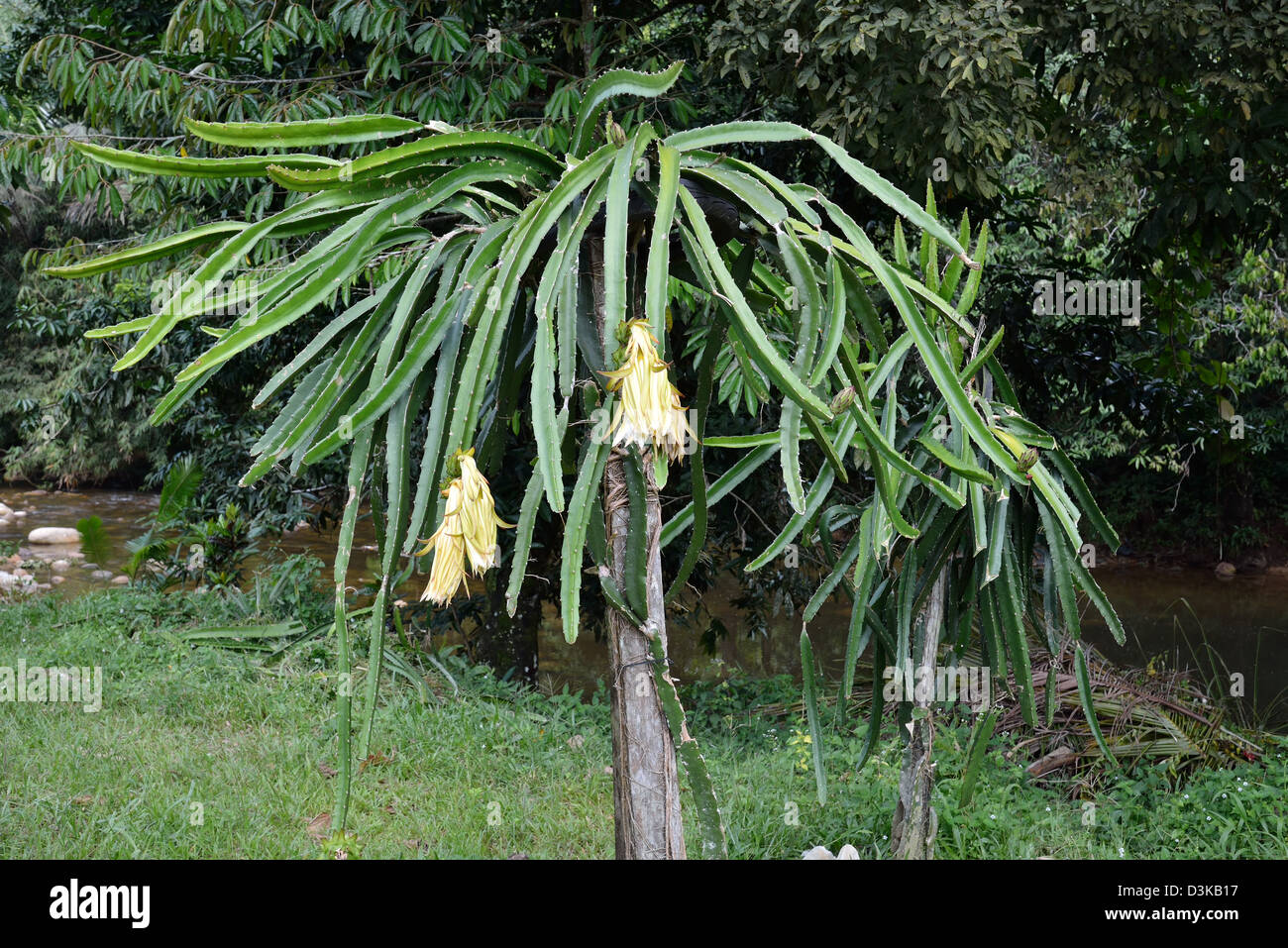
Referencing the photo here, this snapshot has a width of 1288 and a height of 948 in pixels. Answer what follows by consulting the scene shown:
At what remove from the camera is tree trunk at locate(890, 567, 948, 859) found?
3.12m

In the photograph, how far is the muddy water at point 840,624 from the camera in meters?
8.14

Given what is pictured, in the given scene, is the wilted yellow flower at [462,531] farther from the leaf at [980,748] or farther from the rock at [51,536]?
the rock at [51,536]

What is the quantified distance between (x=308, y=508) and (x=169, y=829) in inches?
122

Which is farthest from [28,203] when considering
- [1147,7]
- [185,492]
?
[1147,7]

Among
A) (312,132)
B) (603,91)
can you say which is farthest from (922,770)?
(312,132)

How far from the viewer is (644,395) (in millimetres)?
1664

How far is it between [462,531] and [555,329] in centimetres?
51

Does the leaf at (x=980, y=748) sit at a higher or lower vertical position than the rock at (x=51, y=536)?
lower

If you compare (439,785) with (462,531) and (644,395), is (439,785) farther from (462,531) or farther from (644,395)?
(644,395)

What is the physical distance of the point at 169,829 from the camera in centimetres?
360

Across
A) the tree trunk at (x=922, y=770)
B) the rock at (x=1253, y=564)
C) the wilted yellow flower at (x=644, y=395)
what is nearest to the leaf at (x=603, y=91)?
the wilted yellow flower at (x=644, y=395)

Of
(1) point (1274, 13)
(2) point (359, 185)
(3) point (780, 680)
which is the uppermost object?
(1) point (1274, 13)

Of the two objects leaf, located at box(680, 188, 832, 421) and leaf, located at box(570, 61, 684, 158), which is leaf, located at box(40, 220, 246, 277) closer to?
leaf, located at box(570, 61, 684, 158)
